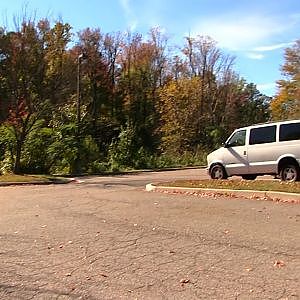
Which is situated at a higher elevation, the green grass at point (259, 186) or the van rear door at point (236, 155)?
the van rear door at point (236, 155)

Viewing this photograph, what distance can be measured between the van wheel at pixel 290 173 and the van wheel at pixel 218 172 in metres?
2.62

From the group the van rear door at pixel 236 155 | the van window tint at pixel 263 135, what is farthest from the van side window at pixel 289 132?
the van rear door at pixel 236 155

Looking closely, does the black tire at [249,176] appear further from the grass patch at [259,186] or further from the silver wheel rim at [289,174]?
the grass patch at [259,186]

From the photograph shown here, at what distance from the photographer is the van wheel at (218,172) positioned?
18628mm

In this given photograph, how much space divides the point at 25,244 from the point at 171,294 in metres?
3.38

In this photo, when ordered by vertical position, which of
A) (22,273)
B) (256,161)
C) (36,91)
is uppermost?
(36,91)

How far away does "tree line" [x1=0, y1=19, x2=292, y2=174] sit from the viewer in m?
27.9

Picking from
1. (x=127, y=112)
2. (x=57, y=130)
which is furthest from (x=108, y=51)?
(x=57, y=130)

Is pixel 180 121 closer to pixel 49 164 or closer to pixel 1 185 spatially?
pixel 49 164

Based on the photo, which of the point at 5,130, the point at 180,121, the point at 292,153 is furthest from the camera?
the point at 180,121

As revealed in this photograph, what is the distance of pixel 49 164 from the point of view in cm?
3216

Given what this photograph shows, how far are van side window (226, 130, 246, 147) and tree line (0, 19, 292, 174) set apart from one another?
12970 millimetres

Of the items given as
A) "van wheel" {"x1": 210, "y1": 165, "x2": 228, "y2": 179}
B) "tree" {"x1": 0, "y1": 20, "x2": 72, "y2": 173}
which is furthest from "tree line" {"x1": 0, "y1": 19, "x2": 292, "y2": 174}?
"van wheel" {"x1": 210, "y1": 165, "x2": 228, "y2": 179}

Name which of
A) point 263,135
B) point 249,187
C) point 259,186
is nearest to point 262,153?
point 263,135
